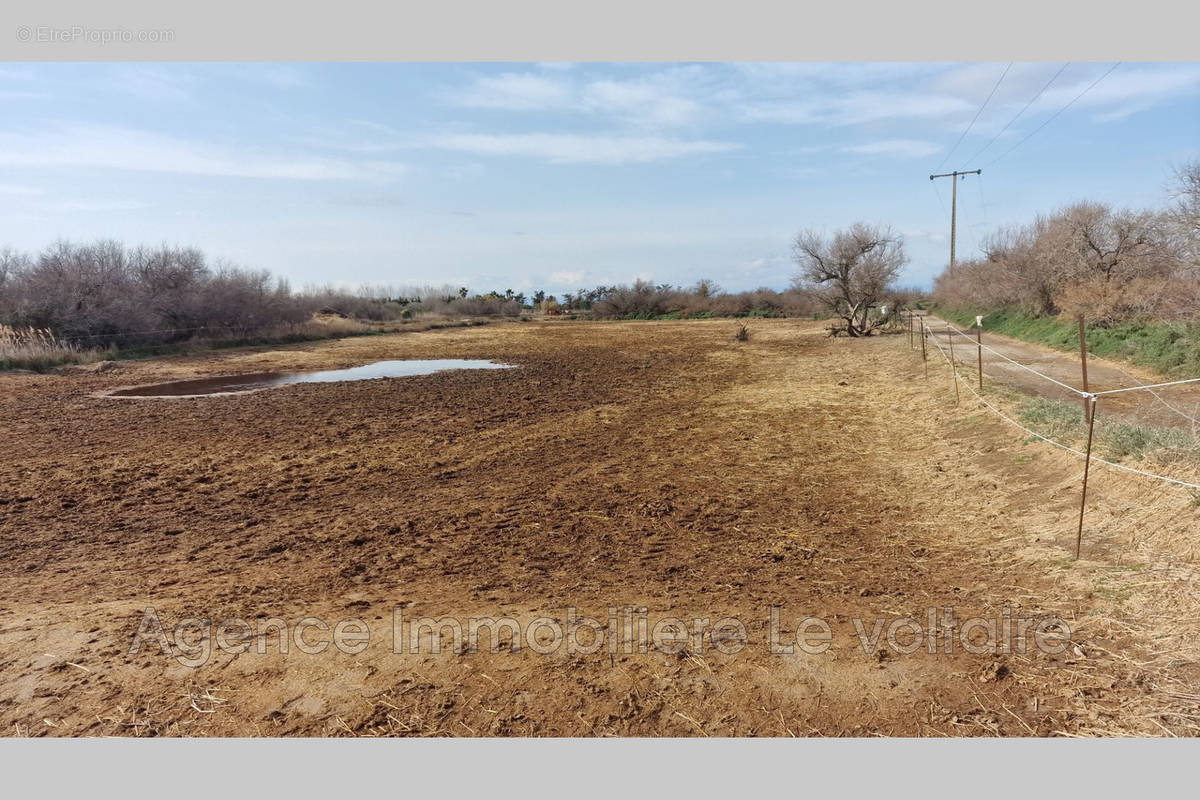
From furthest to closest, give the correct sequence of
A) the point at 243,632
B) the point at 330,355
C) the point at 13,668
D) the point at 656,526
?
the point at 330,355, the point at 656,526, the point at 243,632, the point at 13,668

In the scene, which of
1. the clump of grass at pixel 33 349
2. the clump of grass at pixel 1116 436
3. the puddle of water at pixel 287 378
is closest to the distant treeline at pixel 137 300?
the clump of grass at pixel 33 349

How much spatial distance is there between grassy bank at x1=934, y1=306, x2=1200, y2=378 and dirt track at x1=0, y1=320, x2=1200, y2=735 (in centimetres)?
439

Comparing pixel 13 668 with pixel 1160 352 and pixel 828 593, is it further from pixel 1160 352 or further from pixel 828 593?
pixel 1160 352

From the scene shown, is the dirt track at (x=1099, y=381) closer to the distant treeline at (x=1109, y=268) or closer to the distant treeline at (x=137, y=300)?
the distant treeline at (x=1109, y=268)

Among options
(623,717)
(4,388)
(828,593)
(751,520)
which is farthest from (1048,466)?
(4,388)

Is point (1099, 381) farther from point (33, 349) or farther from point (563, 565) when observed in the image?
point (33, 349)

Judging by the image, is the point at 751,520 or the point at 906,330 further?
the point at 906,330

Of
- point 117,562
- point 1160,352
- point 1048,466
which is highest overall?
point 1160,352

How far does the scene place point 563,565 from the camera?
4773 mm

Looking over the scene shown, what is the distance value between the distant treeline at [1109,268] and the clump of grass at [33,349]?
28632mm

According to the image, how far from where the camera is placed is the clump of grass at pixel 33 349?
1944 cm

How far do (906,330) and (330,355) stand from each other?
24.9 m

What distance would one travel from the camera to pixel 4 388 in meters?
15.9

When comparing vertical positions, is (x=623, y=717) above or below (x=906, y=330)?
below
